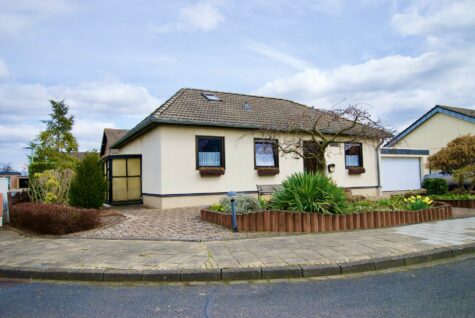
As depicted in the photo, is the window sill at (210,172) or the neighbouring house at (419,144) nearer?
the window sill at (210,172)

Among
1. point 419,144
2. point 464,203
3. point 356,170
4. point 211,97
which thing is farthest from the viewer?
point 419,144

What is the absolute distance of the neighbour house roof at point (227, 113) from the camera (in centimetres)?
1283

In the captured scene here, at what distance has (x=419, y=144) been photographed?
2834 centimetres

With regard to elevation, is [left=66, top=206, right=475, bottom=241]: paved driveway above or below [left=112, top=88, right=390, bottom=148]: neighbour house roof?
below

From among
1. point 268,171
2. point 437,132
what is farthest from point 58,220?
point 437,132

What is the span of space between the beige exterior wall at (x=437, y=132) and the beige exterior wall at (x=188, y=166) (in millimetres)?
15898

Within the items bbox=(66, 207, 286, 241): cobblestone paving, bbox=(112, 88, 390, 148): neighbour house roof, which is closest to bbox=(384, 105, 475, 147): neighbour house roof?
bbox=(112, 88, 390, 148): neighbour house roof

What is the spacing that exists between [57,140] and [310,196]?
3499 cm

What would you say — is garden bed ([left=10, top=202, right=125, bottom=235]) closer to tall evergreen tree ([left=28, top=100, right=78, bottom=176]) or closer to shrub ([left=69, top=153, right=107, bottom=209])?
shrub ([left=69, top=153, right=107, bottom=209])

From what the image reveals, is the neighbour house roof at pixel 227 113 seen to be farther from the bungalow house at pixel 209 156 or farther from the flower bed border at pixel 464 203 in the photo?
the flower bed border at pixel 464 203

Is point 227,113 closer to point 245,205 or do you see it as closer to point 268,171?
point 268,171

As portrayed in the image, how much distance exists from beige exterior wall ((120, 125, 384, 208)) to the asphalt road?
308 inches

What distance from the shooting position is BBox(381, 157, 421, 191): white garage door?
1881 cm

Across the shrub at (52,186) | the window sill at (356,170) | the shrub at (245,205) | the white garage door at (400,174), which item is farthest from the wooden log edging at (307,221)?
the white garage door at (400,174)
